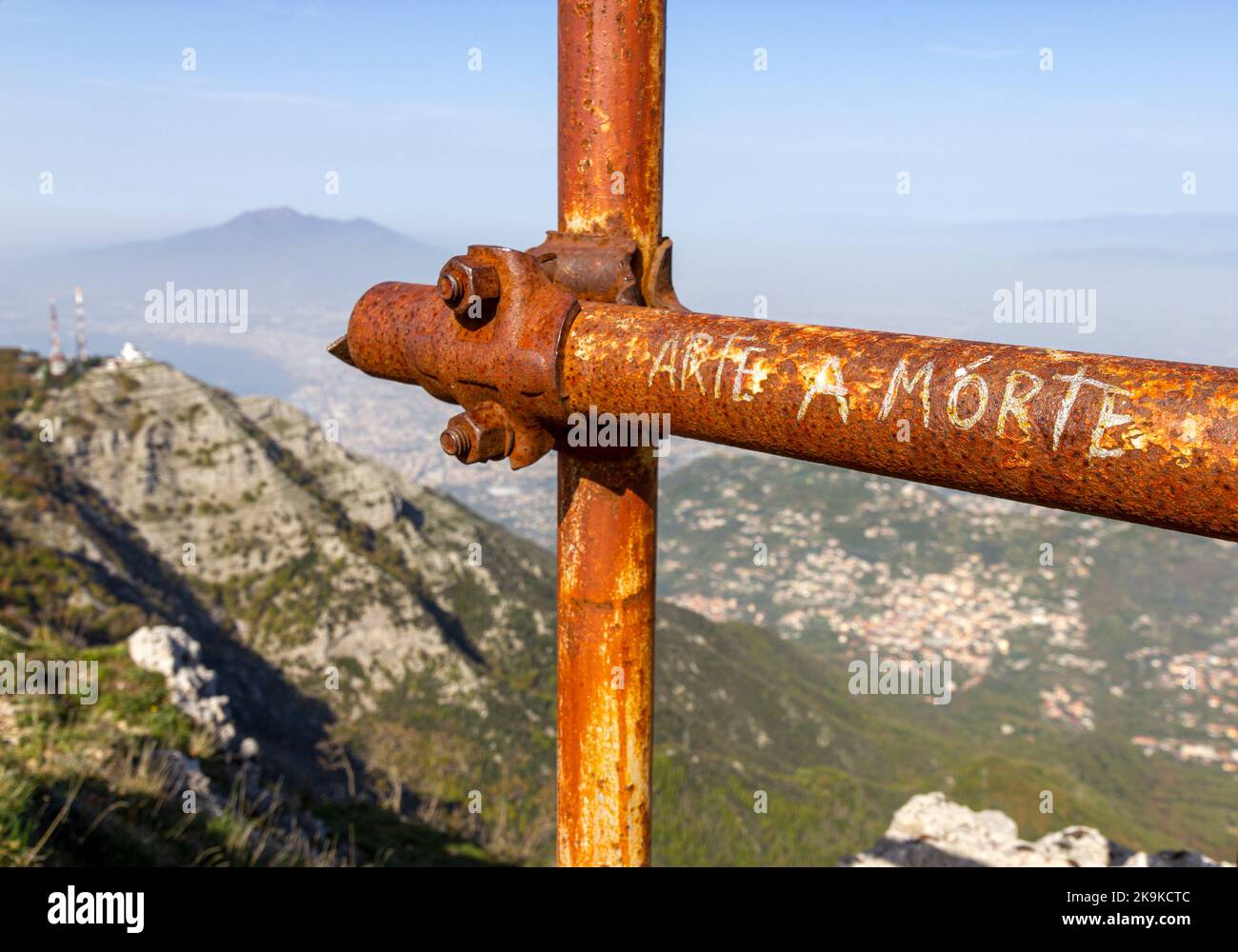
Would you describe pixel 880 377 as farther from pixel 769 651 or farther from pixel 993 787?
pixel 769 651

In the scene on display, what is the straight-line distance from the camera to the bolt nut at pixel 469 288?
2.73 m

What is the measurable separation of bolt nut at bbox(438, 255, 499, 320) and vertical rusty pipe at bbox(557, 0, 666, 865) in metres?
0.51

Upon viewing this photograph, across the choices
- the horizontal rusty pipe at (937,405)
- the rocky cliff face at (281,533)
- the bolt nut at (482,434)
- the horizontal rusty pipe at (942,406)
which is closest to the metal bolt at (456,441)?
the bolt nut at (482,434)

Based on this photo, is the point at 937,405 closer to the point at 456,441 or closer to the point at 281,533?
the point at 456,441

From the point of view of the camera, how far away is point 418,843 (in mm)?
18906

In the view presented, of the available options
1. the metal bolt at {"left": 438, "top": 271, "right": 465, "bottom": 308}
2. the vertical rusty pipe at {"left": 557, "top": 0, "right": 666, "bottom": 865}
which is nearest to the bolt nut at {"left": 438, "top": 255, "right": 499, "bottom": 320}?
the metal bolt at {"left": 438, "top": 271, "right": 465, "bottom": 308}

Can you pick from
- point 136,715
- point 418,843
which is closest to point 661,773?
point 418,843

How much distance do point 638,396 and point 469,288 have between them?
65 cm

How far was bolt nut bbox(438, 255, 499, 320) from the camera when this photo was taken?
273 centimetres

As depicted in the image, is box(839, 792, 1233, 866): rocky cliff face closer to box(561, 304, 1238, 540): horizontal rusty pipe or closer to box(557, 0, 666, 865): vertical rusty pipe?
box(557, 0, 666, 865): vertical rusty pipe

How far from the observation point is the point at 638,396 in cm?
253

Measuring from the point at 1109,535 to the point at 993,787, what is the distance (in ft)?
350

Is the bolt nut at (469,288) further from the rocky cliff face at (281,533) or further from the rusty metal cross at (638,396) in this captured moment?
the rocky cliff face at (281,533)
